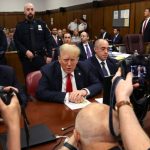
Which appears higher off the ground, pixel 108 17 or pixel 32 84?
pixel 108 17

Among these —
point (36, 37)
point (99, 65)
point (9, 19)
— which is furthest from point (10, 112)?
point (9, 19)

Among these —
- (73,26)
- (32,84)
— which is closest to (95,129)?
(32,84)

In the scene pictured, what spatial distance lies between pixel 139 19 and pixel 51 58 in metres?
6.18

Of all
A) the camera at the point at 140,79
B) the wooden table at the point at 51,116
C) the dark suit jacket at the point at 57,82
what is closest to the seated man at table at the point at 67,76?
the dark suit jacket at the point at 57,82

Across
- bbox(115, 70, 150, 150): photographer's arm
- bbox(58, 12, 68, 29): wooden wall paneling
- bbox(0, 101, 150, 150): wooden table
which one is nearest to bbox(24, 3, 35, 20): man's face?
bbox(0, 101, 150, 150): wooden table

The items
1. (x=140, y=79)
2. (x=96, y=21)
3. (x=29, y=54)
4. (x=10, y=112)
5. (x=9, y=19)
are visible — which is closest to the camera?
(x=10, y=112)

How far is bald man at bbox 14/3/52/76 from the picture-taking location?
168 inches

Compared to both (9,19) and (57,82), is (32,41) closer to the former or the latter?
(57,82)

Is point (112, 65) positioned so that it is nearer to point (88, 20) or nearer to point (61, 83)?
point (61, 83)

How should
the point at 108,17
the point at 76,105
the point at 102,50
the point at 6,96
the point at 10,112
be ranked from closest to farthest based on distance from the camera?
the point at 10,112 < the point at 6,96 < the point at 76,105 < the point at 102,50 < the point at 108,17

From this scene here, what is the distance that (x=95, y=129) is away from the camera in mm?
958

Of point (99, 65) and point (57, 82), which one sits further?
point (99, 65)

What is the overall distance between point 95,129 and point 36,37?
138 inches

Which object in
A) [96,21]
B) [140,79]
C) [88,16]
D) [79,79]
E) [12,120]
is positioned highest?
[88,16]
